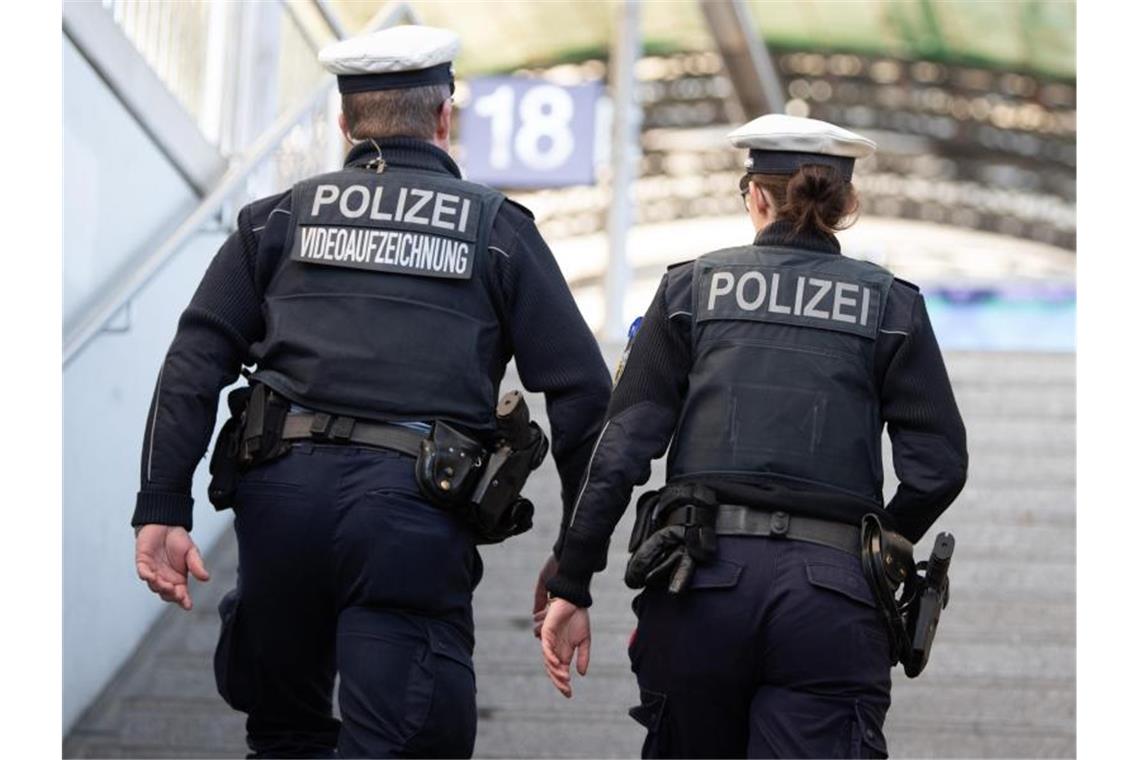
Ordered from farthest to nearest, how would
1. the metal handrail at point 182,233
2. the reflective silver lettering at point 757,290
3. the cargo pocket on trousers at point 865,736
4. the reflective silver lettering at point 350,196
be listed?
the metal handrail at point 182,233 → the reflective silver lettering at point 350,196 → the reflective silver lettering at point 757,290 → the cargo pocket on trousers at point 865,736

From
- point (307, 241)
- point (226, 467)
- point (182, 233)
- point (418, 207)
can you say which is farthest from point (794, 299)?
point (182, 233)

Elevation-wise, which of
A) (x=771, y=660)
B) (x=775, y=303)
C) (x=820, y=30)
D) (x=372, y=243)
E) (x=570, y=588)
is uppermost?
(x=820, y=30)

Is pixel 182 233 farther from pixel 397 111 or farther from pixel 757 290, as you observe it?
pixel 757 290

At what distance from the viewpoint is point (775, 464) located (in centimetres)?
340

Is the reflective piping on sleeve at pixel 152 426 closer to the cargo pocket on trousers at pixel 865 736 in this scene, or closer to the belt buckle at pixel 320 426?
the belt buckle at pixel 320 426

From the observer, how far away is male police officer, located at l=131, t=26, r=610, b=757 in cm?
349

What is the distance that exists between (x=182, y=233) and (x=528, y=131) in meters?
5.95

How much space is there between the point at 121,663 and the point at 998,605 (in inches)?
116

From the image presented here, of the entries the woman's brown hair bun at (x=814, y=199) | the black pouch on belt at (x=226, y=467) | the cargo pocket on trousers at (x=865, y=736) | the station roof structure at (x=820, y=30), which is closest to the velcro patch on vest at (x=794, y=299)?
the woman's brown hair bun at (x=814, y=199)

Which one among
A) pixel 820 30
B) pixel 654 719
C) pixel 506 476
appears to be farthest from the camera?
pixel 820 30

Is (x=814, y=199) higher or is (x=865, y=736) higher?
(x=814, y=199)

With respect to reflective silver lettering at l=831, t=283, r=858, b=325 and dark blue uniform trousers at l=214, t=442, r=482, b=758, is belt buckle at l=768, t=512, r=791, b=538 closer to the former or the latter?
reflective silver lettering at l=831, t=283, r=858, b=325

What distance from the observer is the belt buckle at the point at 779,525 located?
3.33 m
